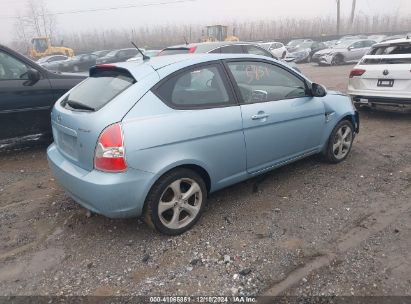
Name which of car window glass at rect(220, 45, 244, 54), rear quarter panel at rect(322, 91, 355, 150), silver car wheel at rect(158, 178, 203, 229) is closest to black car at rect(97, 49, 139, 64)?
car window glass at rect(220, 45, 244, 54)

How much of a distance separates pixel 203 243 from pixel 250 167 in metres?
0.99

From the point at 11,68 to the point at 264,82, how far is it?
3820 millimetres

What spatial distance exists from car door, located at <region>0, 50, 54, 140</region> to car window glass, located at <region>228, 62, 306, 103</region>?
10.8 feet

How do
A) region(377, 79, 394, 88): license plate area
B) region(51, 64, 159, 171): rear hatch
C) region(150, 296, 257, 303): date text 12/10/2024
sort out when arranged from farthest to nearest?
region(377, 79, 394, 88): license plate area, region(51, 64, 159, 171): rear hatch, region(150, 296, 257, 303): date text 12/10/2024

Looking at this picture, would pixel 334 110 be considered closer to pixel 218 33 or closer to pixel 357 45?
pixel 357 45

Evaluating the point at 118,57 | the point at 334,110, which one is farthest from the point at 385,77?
the point at 118,57

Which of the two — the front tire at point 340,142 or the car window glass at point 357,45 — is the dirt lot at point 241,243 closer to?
the front tire at point 340,142

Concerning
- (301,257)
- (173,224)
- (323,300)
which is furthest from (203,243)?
(323,300)

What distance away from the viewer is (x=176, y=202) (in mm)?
3297

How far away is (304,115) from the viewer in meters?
4.21

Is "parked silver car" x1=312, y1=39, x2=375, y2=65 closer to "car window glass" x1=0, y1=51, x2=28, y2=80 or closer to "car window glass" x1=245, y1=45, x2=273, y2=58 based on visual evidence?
"car window glass" x1=245, y1=45, x2=273, y2=58

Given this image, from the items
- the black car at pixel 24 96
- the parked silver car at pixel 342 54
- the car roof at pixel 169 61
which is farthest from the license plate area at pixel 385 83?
the parked silver car at pixel 342 54

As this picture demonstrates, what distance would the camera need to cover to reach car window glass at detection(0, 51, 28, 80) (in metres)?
5.30

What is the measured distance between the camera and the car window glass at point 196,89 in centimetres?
323
